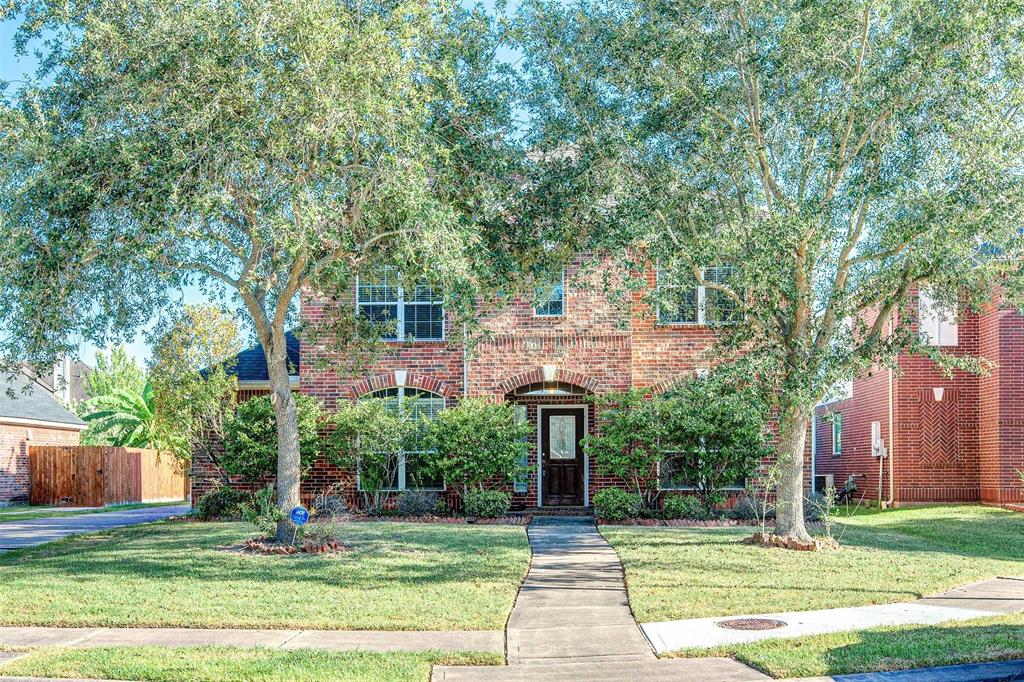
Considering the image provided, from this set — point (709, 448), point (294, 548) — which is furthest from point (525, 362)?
point (294, 548)

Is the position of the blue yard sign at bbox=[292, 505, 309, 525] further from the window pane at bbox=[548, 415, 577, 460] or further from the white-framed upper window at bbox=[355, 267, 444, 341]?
the window pane at bbox=[548, 415, 577, 460]

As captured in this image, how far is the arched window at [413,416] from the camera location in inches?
773

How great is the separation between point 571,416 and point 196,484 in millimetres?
8303

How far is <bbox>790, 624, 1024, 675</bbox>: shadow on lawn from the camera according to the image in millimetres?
7180

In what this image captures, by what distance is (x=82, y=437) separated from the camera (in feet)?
112

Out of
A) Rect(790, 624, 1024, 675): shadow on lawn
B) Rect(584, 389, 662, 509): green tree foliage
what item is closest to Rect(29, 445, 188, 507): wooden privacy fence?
Rect(584, 389, 662, 509): green tree foliage

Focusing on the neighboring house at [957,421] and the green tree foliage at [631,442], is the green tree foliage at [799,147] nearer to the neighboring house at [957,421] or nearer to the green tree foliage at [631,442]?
the green tree foliage at [631,442]

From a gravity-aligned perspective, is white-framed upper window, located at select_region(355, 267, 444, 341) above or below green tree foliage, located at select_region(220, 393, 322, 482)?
above

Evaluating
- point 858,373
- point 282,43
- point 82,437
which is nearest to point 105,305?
point 282,43

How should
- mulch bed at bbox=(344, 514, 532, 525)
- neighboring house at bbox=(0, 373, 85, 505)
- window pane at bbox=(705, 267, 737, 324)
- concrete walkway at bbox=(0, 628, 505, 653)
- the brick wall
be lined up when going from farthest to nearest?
1. neighboring house at bbox=(0, 373, 85, 505)
2. the brick wall
3. mulch bed at bbox=(344, 514, 532, 525)
4. window pane at bbox=(705, 267, 737, 324)
5. concrete walkway at bbox=(0, 628, 505, 653)

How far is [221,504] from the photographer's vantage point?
770 inches

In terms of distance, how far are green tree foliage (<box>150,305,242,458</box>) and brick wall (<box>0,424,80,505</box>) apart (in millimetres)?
9337

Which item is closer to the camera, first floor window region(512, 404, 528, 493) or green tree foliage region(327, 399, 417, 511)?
green tree foliage region(327, 399, 417, 511)

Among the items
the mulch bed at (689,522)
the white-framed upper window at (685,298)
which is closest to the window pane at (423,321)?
the mulch bed at (689,522)
